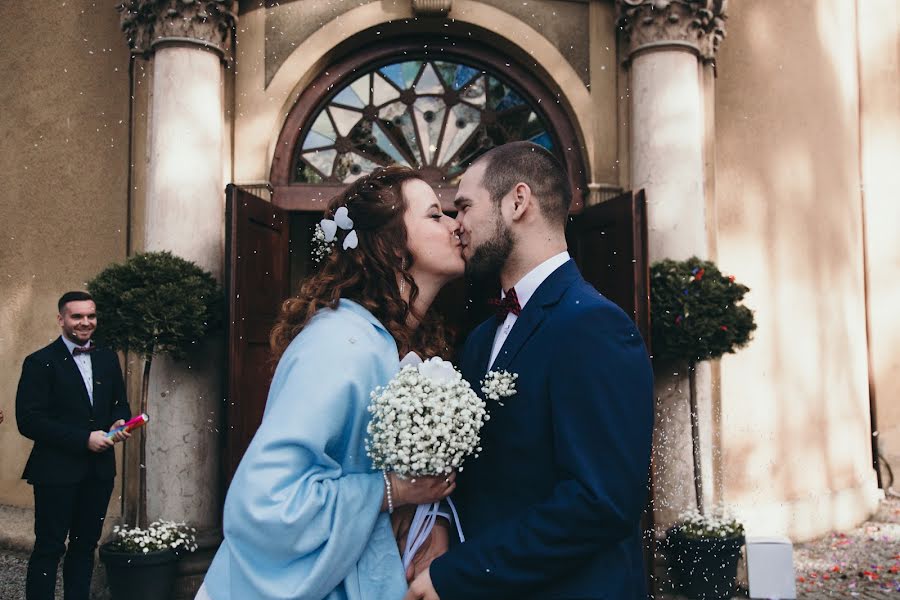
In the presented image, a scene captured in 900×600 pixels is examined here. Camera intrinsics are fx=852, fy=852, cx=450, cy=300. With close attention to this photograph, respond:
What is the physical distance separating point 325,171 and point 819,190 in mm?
4721

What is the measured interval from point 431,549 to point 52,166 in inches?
253

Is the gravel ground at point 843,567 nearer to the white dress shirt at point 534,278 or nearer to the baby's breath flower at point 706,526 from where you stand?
the baby's breath flower at point 706,526

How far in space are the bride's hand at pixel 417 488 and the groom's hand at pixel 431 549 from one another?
0.53ft

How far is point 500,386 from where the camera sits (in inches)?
84.8

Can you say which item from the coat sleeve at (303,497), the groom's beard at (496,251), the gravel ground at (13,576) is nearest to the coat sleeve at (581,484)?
the coat sleeve at (303,497)

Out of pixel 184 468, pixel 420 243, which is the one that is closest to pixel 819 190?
pixel 184 468

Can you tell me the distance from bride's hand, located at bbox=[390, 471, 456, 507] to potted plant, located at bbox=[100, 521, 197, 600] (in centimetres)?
413

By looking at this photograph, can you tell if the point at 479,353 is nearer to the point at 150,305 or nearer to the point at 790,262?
the point at 150,305

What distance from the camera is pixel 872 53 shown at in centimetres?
1019

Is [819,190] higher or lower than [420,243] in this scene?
higher

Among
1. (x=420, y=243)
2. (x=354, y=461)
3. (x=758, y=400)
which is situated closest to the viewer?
(x=354, y=461)

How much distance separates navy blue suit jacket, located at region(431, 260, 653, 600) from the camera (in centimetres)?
196

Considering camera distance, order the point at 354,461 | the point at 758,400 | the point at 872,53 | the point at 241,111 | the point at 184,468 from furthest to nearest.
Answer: the point at 872,53
the point at 758,400
the point at 241,111
the point at 184,468
the point at 354,461

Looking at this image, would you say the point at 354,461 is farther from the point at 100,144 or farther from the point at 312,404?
the point at 100,144
